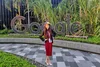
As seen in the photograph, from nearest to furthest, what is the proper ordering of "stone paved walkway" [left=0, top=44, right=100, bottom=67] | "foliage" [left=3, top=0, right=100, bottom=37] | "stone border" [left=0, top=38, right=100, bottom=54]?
"stone paved walkway" [left=0, top=44, right=100, bottom=67] < "stone border" [left=0, top=38, right=100, bottom=54] < "foliage" [left=3, top=0, right=100, bottom=37]

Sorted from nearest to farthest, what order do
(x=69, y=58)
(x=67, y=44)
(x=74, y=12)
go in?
1. (x=69, y=58)
2. (x=67, y=44)
3. (x=74, y=12)

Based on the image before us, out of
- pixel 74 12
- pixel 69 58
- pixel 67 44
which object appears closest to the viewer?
pixel 69 58

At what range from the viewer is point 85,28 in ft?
41.7

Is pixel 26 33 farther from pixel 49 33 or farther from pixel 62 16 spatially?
pixel 49 33

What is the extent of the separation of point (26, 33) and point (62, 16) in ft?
9.49

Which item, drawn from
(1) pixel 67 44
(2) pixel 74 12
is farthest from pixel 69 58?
(2) pixel 74 12

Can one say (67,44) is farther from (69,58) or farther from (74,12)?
(74,12)

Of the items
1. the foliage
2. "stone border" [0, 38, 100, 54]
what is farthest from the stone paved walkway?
the foliage

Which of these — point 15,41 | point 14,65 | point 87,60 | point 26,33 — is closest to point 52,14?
point 26,33

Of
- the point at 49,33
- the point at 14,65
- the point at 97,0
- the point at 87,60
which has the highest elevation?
the point at 97,0

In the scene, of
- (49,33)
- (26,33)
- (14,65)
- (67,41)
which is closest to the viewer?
(14,65)

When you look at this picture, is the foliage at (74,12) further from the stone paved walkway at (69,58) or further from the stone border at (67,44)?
the stone paved walkway at (69,58)

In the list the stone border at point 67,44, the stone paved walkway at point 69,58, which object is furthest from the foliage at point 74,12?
the stone paved walkway at point 69,58

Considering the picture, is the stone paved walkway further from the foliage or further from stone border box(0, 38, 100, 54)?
the foliage
